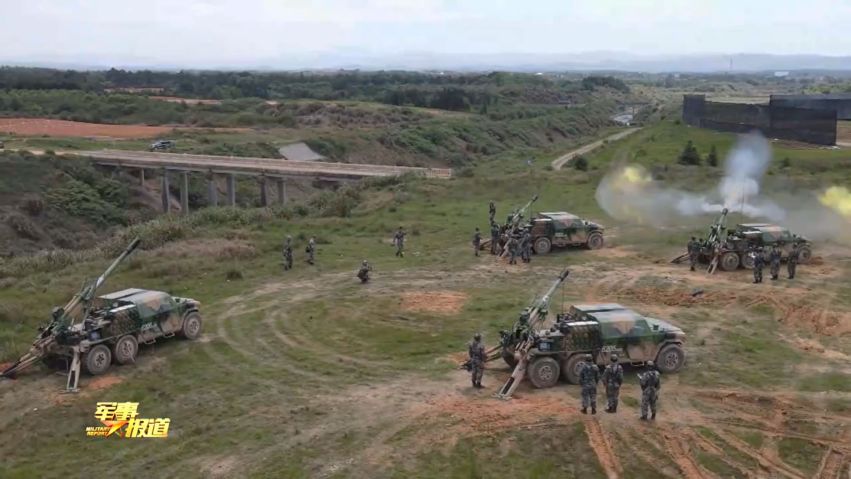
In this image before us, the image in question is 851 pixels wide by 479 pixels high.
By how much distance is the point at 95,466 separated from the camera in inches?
Result: 626

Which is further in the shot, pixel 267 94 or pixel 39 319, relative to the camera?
pixel 267 94

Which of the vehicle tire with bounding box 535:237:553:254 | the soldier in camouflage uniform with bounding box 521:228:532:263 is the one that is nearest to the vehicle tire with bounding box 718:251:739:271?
the vehicle tire with bounding box 535:237:553:254

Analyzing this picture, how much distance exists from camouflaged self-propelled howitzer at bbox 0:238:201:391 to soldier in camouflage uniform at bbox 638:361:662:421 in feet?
41.9

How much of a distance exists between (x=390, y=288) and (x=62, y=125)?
8771cm

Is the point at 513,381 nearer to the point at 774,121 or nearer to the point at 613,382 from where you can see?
the point at 613,382

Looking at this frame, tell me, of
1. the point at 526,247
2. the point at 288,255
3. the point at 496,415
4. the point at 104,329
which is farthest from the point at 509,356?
the point at 288,255

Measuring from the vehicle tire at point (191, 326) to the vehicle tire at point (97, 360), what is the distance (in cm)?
280

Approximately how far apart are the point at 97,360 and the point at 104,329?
0.80 m

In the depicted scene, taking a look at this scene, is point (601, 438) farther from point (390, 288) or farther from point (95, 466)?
point (390, 288)

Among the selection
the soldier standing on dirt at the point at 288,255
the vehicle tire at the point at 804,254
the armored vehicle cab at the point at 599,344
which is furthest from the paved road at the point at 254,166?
the armored vehicle cab at the point at 599,344

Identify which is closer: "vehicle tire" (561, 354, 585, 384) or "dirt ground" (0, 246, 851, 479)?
"dirt ground" (0, 246, 851, 479)

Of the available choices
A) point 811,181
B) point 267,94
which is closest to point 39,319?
point 811,181

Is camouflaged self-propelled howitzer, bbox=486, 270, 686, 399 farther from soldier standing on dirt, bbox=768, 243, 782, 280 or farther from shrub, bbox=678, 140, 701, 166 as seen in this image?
shrub, bbox=678, 140, 701, 166

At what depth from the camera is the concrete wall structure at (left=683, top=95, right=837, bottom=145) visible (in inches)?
2849
